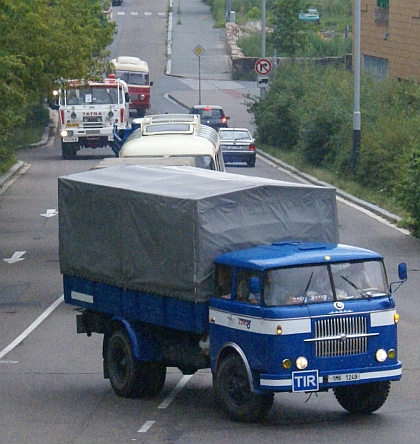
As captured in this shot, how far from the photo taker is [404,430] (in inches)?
402

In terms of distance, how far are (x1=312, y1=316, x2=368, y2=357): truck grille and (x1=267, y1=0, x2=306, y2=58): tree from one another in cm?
5338

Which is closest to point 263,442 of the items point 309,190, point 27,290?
point 309,190

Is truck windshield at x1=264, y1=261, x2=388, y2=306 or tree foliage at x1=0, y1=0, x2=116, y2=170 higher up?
tree foliage at x1=0, y1=0, x2=116, y2=170

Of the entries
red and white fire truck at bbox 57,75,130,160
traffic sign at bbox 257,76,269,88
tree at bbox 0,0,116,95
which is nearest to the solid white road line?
tree at bbox 0,0,116,95

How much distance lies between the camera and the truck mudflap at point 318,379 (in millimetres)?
9891

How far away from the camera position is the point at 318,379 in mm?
10008

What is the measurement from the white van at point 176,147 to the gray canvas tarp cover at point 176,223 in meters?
8.28

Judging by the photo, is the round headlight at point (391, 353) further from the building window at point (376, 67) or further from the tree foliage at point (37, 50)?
the building window at point (376, 67)

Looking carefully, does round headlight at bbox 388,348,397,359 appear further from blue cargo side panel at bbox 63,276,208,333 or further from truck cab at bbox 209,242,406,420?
blue cargo side panel at bbox 63,276,208,333

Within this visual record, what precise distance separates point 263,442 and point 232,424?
0.76 m

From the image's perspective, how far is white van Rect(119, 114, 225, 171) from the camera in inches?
882

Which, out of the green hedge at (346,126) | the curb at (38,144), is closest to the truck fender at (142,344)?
the green hedge at (346,126)

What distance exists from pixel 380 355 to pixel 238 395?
4.59 feet

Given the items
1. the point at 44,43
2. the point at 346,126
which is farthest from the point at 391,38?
the point at 44,43
